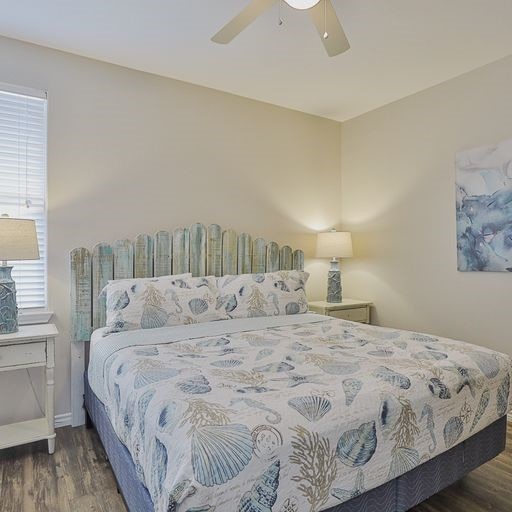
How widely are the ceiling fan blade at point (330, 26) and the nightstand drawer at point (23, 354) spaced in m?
2.37

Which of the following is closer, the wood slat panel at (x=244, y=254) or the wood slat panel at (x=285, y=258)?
the wood slat panel at (x=244, y=254)

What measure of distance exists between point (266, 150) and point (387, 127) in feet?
3.93

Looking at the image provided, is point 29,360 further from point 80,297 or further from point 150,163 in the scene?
point 150,163

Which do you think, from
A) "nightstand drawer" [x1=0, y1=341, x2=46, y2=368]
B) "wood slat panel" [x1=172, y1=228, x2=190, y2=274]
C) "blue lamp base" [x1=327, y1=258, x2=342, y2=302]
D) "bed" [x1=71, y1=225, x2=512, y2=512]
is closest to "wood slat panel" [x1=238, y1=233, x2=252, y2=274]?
"wood slat panel" [x1=172, y1=228, x2=190, y2=274]

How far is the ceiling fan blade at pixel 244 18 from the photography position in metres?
1.83

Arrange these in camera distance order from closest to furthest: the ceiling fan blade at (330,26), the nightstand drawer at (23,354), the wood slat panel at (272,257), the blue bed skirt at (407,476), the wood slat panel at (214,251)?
the blue bed skirt at (407,476), the ceiling fan blade at (330,26), the nightstand drawer at (23,354), the wood slat panel at (214,251), the wood slat panel at (272,257)

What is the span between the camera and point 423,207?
3.47 metres

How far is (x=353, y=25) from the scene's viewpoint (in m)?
2.46

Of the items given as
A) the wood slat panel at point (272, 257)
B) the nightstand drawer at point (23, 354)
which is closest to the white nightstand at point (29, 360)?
the nightstand drawer at point (23, 354)

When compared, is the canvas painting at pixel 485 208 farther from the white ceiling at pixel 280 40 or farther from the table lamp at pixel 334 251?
the table lamp at pixel 334 251

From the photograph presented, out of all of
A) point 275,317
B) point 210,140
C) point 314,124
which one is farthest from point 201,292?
point 314,124

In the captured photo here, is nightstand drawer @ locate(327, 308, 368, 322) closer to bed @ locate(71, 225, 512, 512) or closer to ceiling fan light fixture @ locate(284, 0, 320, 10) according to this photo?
bed @ locate(71, 225, 512, 512)

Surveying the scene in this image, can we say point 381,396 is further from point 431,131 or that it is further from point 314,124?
point 314,124

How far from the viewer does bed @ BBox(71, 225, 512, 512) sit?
1.13 m
